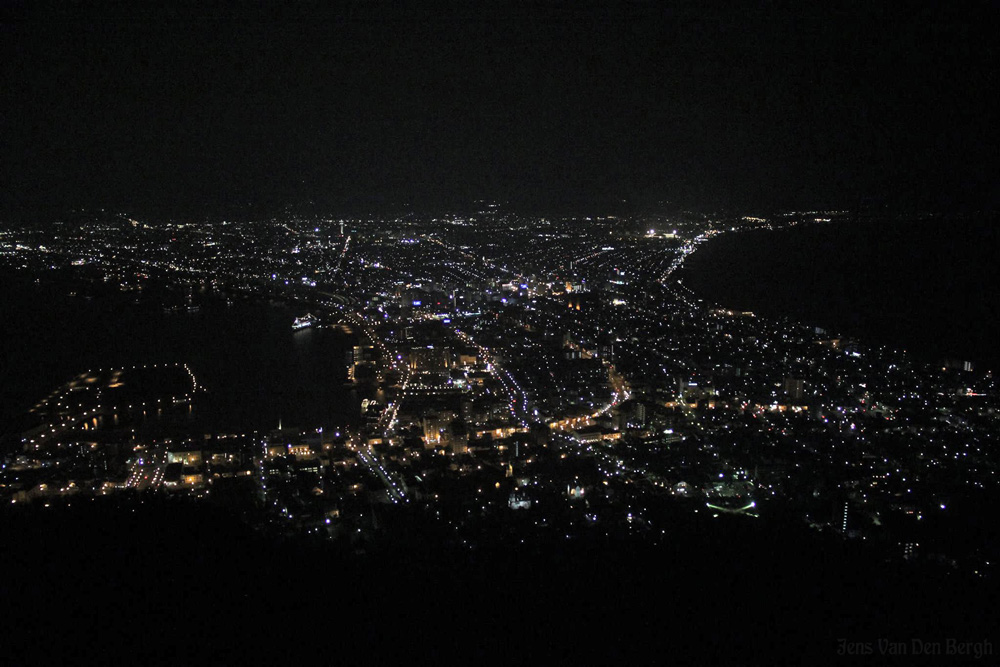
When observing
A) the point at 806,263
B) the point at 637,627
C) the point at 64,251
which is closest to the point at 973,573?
the point at 637,627

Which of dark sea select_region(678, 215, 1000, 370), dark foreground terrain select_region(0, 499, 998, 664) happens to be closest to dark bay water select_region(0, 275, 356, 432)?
dark foreground terrain select_region(0, 499, 998, 664)

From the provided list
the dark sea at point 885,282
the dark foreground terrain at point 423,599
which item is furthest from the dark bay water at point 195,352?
the dark sea at point 885,282

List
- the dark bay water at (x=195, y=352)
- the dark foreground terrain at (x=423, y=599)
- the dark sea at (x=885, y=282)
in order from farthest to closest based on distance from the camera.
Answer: the dark sea at (x=885, y=282) → the dark bay water at (x=195, y=352) → the dark foreground terrain at (x=423, y=599)

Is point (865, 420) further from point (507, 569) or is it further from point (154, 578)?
point (154, 578)

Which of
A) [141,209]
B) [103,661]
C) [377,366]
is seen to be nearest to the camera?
[103,661]

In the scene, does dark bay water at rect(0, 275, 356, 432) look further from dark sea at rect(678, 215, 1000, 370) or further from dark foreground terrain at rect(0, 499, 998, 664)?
dark sea at rect(678, 215, 1000, 370)

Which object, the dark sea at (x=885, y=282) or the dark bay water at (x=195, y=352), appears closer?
the dark bay water at (x=195, y=352)

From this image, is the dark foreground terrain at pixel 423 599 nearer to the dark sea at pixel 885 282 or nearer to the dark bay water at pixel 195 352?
the dark bay water at pixel 195 352

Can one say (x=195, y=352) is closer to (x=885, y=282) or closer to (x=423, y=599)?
(x=423, y=599)
